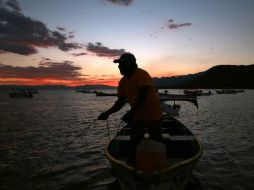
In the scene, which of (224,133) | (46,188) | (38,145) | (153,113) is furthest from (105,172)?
(224,133)

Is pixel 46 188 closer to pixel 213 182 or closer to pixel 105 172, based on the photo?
pixel 105 172

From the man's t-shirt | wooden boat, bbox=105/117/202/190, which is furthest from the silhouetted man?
wooden boat, bbox=105/117/202/190

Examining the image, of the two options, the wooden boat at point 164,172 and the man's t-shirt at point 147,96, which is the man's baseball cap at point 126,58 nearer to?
the man's t-shirt at point 147,96

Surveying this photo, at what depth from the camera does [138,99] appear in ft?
22.1

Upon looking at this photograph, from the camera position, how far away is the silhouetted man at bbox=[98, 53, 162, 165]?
6797 millimetres

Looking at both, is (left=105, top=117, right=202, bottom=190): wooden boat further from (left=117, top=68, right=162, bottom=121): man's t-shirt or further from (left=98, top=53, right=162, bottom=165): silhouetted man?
(left=117, top=68, right=162, bottom=121): man's t-shirt

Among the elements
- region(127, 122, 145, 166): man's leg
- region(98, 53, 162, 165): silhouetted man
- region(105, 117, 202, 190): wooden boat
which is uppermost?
region(98, 53, 162, 165): silhouetted man

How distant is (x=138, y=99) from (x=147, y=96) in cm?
39

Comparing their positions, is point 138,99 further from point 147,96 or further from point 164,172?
point 164,172

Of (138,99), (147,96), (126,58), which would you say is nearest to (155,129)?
(147,96)

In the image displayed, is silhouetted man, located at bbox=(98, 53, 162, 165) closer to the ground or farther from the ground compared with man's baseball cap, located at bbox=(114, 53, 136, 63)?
closer to the ground

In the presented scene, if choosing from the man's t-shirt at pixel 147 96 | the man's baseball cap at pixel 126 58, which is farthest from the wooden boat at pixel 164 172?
the man's baseball cap at pixel 126 58

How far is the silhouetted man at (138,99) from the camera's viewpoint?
680 centimetres

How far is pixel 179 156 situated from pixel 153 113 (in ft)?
13.1
